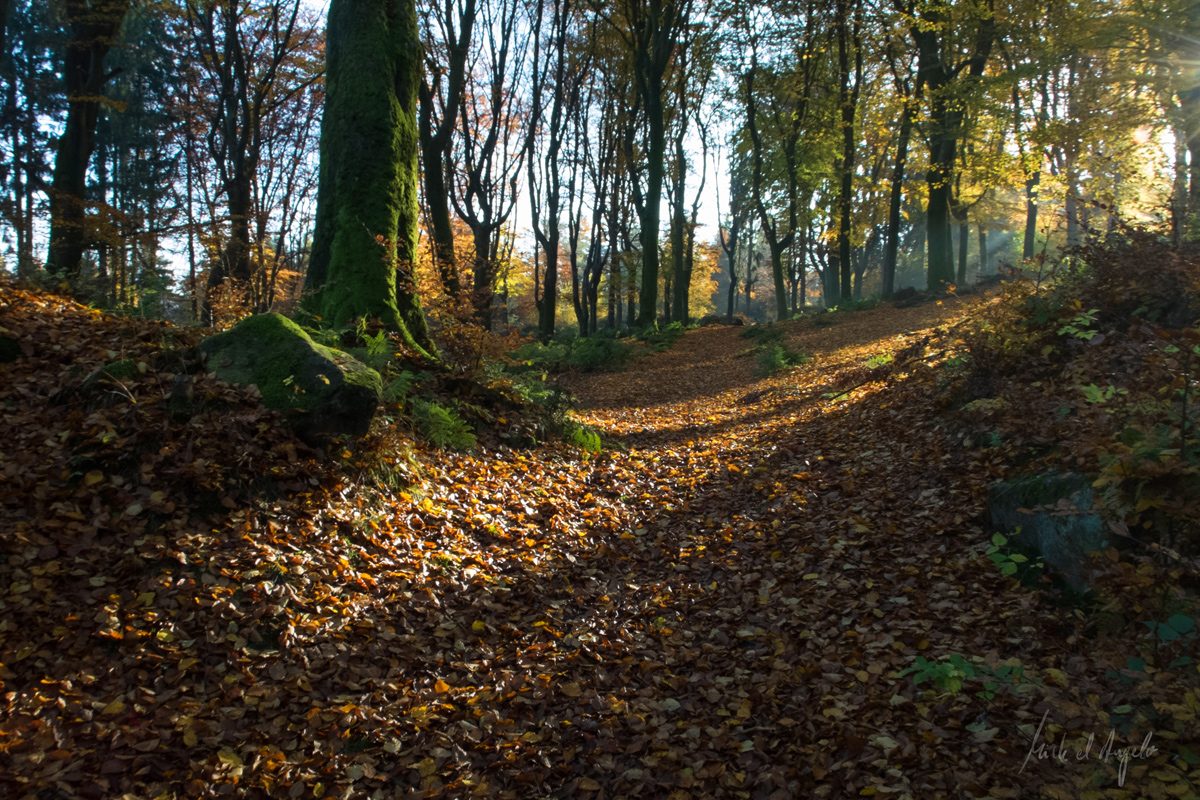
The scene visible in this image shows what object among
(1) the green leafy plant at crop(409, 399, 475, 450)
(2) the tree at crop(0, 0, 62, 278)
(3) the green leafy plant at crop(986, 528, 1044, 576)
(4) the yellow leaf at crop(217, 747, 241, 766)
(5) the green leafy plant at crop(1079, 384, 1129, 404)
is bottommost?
(4) the yellow leaf at crop(217, 747, 241, 766)

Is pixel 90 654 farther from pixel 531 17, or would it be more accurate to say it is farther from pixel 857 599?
pixel 531 17

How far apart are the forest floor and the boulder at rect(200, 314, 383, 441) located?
25 centimetres

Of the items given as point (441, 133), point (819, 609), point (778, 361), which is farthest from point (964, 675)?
point (441, 133)

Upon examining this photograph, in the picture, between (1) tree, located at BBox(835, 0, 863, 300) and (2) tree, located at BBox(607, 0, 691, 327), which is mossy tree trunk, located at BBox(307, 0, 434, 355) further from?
(1) tree, located at BBox(835, 0, 863, 300)

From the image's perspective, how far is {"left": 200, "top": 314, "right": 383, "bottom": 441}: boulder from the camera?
4.85m

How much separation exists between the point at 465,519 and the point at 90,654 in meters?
2.72

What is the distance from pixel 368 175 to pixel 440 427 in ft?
12.1

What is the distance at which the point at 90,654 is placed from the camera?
10.1 ft

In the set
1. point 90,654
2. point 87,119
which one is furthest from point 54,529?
point 87,119

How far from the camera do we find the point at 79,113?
12.3m

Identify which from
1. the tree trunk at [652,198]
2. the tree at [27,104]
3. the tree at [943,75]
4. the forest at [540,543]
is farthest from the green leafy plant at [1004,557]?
the tree at [27,104]

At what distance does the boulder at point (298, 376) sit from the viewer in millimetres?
4848

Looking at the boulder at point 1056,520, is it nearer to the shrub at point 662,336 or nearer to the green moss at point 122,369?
the green moss at point 122,369

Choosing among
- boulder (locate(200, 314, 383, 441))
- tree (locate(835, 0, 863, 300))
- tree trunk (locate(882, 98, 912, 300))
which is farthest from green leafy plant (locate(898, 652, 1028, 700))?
tree (locate(835, 0, 863, 300))
